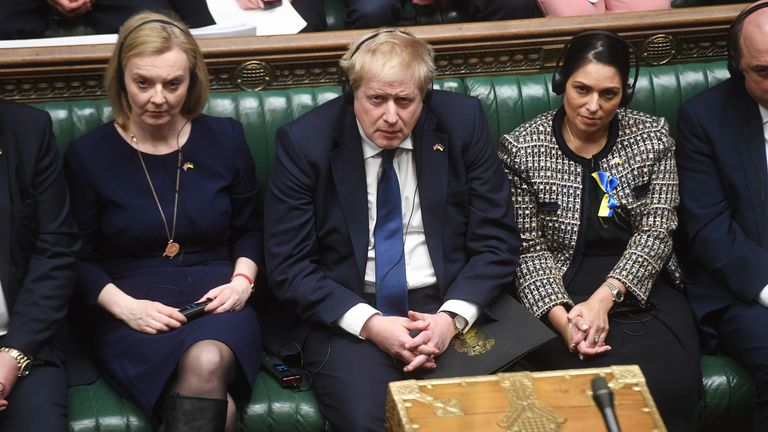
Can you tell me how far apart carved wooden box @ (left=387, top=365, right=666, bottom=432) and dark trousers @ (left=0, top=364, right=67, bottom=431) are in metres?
0.81

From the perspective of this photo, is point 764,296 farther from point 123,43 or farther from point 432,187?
point 123,43

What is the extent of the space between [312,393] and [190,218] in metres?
0.57

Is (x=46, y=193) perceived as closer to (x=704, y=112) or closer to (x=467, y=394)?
(x=467, y=394)

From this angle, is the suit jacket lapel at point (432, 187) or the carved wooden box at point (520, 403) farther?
the suit jacket lapel at point (432, 187)

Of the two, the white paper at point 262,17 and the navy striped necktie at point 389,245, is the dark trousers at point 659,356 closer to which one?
the navy striped necktie at point 389,245

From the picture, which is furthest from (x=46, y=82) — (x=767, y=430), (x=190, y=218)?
(x=767, y=430)

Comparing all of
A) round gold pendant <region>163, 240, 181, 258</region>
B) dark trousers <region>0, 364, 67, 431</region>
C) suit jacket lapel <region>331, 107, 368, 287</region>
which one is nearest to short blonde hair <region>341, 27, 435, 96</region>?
suit jacket lapel <region>331, 107, 368, 287</region>

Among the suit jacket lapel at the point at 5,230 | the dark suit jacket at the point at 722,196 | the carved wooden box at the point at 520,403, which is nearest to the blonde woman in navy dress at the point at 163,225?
the suit jacket lapel at the point at 5,230

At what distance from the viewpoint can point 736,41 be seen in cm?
322

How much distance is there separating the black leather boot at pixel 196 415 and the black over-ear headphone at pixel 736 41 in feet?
5.53

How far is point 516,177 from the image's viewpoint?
A: 128 inches

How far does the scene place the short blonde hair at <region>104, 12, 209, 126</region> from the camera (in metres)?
2.97

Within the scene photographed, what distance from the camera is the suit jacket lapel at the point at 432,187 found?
3102 millimetres

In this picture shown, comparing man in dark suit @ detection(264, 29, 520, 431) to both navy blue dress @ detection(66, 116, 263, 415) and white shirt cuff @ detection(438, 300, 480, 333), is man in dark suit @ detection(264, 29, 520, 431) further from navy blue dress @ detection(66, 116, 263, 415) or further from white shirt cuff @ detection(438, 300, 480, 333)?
navy blue dress @ detection(66, 116, 263, 415)
